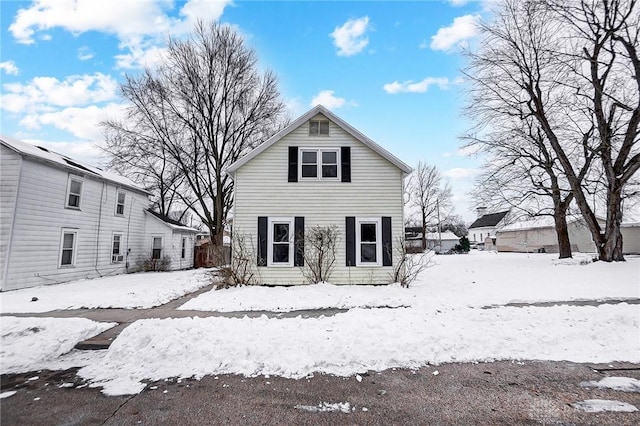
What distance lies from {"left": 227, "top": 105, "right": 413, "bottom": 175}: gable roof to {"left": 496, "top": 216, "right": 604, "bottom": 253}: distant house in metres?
25.7

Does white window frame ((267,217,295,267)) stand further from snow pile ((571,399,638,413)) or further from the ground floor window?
snow pile ((571,399,638,413))

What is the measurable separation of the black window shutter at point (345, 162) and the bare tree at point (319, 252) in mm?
2093

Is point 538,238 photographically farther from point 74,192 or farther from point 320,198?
point 74,192

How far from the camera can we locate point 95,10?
28.5 feet

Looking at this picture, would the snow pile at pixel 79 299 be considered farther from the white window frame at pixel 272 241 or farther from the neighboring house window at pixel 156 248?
the neighboring house window at pixel 156 248

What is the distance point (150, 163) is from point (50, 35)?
14576 millimetres

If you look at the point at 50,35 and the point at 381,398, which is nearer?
the point at 381,398

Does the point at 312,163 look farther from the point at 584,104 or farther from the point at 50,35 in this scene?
the point at 584,104

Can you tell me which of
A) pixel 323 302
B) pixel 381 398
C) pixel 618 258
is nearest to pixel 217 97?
pixel 323 302

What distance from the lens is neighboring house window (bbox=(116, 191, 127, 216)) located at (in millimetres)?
16812

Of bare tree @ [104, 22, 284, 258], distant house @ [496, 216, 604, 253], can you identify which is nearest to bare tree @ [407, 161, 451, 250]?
distant house @ [496, 216, 604, 253]

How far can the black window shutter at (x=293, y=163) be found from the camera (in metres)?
11.5

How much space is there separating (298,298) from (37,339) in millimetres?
5516

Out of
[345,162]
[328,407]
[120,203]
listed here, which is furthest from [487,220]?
[328,407]
